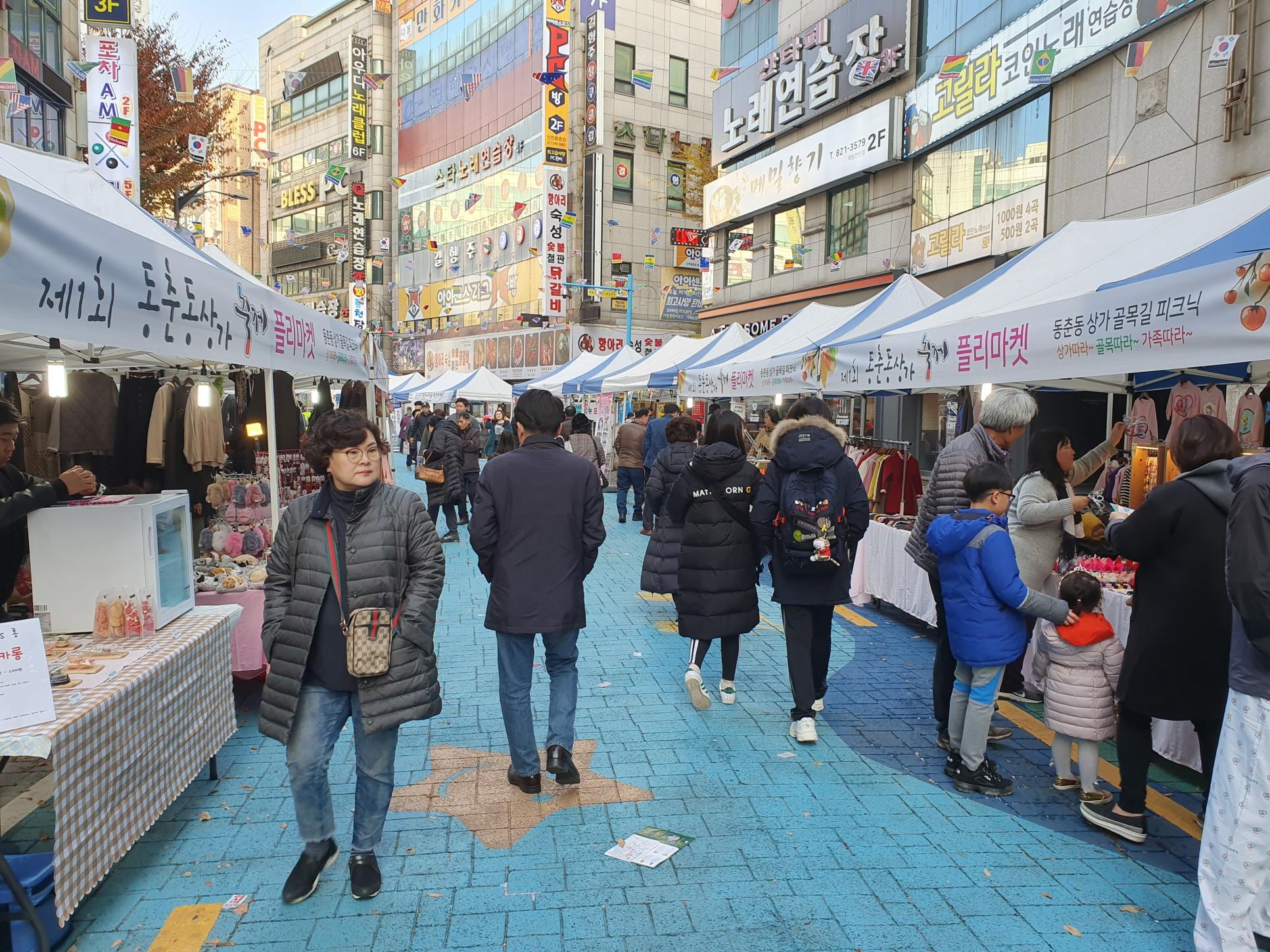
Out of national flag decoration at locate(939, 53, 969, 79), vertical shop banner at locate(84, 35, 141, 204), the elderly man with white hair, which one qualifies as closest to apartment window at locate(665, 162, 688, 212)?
national flag decoration at locate(939, 53, 969, 79)

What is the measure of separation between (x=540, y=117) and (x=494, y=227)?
5.78 meters

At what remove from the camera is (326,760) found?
331 cm

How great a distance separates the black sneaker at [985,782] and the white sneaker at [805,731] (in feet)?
2.67

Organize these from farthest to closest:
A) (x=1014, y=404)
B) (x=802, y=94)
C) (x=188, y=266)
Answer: (x=802, y=94)
(x=1014, y=404)
(x=188, y=266)

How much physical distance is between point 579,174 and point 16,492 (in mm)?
33828

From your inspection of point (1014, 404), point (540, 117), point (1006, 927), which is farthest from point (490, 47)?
point (1006, 927)

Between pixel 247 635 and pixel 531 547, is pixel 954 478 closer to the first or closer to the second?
pixel 531 547

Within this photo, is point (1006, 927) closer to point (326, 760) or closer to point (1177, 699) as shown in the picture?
point (1177, 699)

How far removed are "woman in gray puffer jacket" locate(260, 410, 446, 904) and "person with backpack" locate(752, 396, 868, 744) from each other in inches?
88.9

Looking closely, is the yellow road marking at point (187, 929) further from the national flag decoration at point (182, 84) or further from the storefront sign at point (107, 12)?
the national flag decoration at point (182, 84)

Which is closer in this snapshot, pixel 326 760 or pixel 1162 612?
pixel 326 760

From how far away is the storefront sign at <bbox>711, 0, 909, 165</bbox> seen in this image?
17.4m

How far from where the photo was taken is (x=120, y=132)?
1070cm

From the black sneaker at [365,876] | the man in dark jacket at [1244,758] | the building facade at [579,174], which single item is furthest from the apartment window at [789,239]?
the black sneaker at [365,876]
